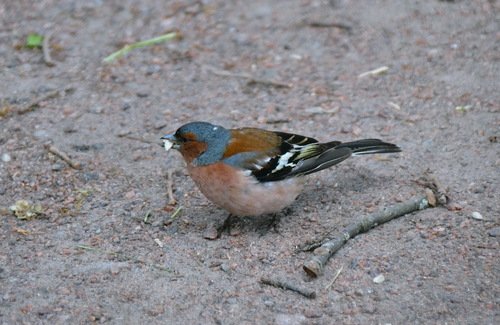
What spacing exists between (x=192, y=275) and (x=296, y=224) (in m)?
0.95

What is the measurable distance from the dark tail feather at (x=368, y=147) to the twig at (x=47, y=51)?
3.47 meters

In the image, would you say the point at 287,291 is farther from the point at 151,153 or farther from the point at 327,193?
the point at 151,153

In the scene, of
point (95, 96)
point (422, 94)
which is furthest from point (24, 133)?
point (422, 94)

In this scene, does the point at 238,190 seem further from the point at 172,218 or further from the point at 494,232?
the point at 494,232

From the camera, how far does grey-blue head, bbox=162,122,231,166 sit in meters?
5.38

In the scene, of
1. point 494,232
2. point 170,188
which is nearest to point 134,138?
point 170,188

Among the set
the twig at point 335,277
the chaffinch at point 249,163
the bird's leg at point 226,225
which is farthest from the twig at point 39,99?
the twig at point 335,277

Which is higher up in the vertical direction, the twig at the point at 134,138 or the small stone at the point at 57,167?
the small stone at the point at 57,167

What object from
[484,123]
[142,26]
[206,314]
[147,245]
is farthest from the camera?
[142,26]

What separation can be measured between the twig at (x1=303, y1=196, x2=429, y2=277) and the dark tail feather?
50 cm

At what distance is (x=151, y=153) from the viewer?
21.2 feet

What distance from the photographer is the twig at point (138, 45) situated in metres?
7.87

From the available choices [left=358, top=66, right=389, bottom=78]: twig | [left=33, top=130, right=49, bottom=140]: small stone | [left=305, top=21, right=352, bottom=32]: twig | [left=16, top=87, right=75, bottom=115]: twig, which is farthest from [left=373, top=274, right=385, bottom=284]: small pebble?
[left=305, top=21, right=352, bottom=32]: twig

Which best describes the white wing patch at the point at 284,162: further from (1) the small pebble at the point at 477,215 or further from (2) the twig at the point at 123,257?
(1) the small pebble at the point at 477,215
